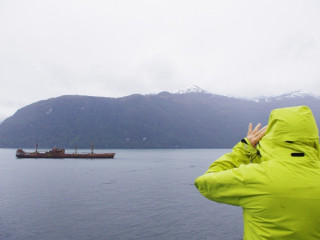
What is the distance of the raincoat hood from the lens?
2369 mm

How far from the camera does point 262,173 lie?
7.73 feet

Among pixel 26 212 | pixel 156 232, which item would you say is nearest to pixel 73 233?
pixel 156 232

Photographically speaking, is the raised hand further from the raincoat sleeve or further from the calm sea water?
the calm sea water

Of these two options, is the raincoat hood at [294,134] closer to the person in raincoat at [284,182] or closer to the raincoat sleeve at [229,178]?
the person in raincoat at [284,182]

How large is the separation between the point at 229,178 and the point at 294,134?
69cm

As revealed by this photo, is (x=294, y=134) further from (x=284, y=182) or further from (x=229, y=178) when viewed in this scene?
(x=229, y=178)

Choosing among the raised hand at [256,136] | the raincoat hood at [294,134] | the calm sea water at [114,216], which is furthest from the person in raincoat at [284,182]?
the calm sea water at [114,216]

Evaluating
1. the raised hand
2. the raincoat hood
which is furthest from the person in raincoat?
the raised hand

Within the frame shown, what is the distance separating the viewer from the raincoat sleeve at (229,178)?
2.46 meters

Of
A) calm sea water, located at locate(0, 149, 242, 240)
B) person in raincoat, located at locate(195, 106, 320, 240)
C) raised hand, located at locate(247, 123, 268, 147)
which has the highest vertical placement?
raised hand, located at locate(247, 123, 268, 147)

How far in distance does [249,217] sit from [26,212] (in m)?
31.2

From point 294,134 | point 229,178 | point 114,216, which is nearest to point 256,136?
point 294,134

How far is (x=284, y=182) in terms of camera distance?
7.50 ft

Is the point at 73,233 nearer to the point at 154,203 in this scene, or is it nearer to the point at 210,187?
the point at 154,203
